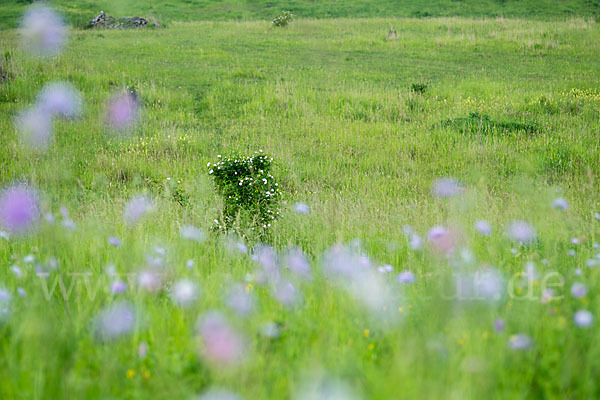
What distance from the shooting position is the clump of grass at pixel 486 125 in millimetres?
9602

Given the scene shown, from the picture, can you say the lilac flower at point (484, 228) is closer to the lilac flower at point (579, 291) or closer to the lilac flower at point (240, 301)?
the lilac flower at point (579, 291)

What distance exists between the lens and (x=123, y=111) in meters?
11.3

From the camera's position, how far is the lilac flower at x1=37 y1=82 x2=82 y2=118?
33.0 ft

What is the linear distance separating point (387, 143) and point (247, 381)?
780 centimetres

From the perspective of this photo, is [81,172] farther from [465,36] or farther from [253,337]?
[465,36]

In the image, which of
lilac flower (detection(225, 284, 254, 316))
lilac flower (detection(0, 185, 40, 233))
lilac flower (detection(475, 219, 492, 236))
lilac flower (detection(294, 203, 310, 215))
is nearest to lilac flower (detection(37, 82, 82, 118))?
lilac flower (detection(0, 185, 40, 233))

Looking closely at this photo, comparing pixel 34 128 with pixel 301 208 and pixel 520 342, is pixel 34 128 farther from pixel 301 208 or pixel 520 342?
pixel 520 342

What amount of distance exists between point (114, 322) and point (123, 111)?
10013 millimetres

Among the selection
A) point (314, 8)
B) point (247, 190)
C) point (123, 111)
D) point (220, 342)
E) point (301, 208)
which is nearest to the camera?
point (220, 342)

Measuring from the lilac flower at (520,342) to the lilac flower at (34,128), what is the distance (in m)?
8.70

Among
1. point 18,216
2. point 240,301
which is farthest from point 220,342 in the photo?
point 18,216

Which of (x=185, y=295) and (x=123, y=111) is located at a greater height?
(x=185, y=295)

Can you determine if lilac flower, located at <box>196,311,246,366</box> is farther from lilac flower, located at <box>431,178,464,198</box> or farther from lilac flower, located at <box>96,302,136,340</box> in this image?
lilac flower, located at <box>431,178,464,198</box>

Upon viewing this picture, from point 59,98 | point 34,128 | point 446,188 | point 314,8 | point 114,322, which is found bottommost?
point 446,188
